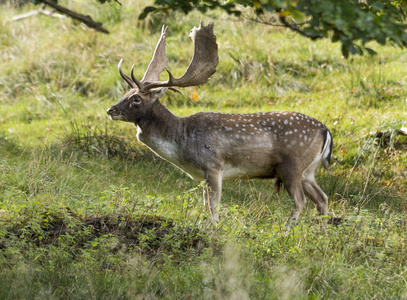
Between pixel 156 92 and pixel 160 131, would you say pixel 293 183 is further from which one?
pixel 156 92

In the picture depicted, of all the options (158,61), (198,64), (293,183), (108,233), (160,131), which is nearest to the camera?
(108,233)

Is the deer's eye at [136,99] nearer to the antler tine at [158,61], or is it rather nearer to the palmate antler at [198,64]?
the palmate antler at [198,64]

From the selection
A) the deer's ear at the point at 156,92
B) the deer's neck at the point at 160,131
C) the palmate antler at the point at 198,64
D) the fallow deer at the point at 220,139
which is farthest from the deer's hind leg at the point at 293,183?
the deer's ear at the point at 156,92

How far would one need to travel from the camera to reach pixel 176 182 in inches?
304

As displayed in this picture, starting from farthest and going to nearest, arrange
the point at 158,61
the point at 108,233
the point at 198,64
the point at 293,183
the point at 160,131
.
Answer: the point at 158,61
the point at 198,64
the point at 160,131
the point at 293,183
the point at 108,233

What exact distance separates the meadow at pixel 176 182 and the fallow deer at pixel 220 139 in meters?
0.36

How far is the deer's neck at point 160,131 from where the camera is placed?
272 inches

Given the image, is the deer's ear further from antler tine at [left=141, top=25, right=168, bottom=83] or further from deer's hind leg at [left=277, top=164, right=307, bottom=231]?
deer's hind leg at [left=277, top=164, right=307, bottom=231]

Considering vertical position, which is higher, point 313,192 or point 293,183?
point 293,183

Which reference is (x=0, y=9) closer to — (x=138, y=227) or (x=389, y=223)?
(x=138, y=227)

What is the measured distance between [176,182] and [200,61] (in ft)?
5.55

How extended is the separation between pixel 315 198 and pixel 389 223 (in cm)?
157

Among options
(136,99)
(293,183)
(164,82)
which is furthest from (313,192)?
(136,99)


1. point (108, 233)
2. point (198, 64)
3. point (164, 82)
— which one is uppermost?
point (198, 64)
